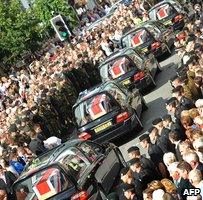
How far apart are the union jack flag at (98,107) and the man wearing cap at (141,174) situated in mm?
5221

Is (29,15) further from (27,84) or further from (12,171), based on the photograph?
(12,171)

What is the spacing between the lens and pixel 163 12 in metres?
25.8

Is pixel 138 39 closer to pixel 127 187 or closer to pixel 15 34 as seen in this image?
pixel 127 187

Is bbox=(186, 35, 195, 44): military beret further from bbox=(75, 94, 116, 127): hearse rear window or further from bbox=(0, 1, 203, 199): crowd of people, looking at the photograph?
bbox=(75, 94, 116, 127): hearse rear window

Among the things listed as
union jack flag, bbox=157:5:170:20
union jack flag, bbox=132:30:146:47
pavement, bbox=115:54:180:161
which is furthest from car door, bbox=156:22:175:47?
union jack flag, bbox=157:5:170:20

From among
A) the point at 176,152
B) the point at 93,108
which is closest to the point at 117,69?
the point at 93,108

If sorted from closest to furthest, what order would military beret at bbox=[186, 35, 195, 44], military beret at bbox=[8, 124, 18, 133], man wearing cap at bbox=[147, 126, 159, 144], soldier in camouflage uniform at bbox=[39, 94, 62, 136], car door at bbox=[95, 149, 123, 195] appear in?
man wearing cap at bbox=[147, 126, 159, 144] → car door at bbox=[95, 149, 123, 195] → military beret at bbox=[186, 35, 195, 44] → military beret at bbox=[8, 124, 18, 133] → soldier in camouflage uniform at bbox=[39, 94, 62, 136]

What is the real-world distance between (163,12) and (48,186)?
1555cm

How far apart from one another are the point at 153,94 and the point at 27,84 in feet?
27.6

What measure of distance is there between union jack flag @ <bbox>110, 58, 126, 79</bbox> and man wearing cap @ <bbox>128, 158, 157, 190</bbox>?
8.57 metres

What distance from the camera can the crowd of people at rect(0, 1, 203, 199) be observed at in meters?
9.93

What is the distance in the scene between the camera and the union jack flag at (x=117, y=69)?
1931 cm

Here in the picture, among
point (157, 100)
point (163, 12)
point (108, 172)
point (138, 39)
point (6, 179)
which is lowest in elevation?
point (157, 100)

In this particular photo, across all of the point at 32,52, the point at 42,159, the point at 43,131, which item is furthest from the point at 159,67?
the point at 32,52
